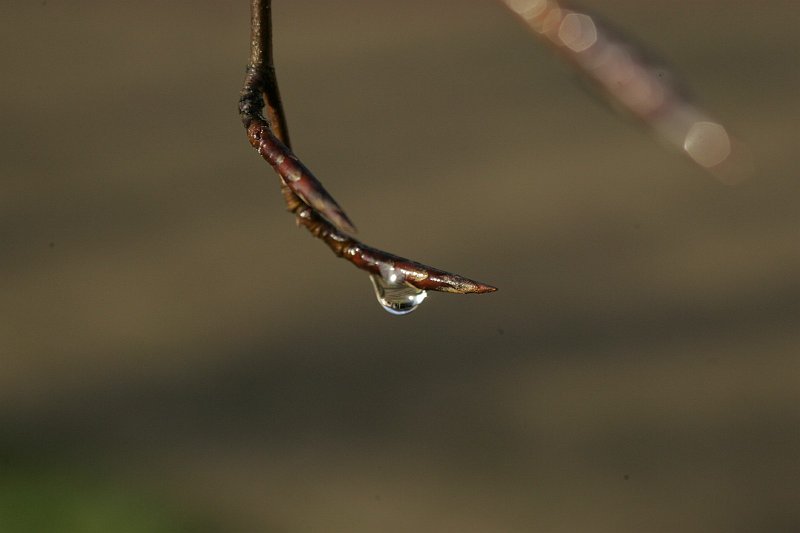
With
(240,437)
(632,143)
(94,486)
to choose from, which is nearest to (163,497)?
(94,486)

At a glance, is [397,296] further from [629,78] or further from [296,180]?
[629,78]

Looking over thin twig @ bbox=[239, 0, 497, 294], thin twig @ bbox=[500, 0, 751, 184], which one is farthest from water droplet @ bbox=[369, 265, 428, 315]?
thin twig @ bbox=[500, 0, 751, 184]

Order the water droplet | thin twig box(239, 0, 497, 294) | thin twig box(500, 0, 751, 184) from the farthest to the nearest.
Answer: the water droplet < thin twig box(239, 0, 497, 294) < thin twig box(500, 0, 751, 184)

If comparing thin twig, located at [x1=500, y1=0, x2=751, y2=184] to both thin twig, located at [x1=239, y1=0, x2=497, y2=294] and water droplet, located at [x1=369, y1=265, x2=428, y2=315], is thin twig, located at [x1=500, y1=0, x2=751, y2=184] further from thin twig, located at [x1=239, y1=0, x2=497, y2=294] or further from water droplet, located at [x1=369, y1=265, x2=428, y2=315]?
water droplet, located at [x1=369, y1=265, x2=428, y2=315]

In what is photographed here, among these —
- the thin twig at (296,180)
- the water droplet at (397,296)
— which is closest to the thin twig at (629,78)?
the thin twig at (296,180)

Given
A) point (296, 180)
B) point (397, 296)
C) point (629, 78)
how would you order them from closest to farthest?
point (629, 78), point (296, 180), point (397, 296)

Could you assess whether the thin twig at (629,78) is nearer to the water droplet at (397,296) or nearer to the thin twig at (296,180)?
the thin twig at (296,180)

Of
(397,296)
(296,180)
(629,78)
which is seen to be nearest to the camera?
(629,78)

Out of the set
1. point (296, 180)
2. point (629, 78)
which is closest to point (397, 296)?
point (296, 180)
